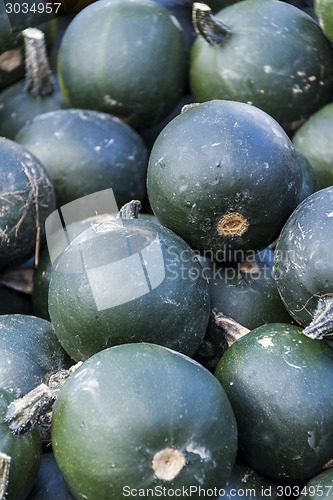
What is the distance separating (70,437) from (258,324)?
1003 millimetres

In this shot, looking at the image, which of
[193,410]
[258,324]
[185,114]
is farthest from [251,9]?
[193,410]

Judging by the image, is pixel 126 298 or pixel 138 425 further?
pixel 126 298

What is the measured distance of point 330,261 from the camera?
1932mm

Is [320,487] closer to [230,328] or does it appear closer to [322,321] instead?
[322,321]

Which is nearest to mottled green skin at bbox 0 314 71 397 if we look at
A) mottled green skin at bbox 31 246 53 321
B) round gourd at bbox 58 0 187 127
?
mottled green skin at bbox 31 246 53 321

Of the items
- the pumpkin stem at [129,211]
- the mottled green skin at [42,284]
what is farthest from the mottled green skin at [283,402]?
the mottled green skin at [42,284]

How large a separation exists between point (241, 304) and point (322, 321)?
51 cm

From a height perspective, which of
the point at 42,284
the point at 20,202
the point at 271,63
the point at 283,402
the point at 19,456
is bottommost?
the point at 42,284

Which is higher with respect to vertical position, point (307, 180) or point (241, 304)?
point (307, 180)

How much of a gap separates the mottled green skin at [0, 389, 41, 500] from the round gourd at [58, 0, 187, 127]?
2053 mm

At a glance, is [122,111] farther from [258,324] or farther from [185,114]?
[258,324]

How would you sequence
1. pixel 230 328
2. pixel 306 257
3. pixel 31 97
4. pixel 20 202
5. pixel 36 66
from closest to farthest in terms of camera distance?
pixel 306 257 < pixel 230 328 < pixel 20 202 < pixel 36 66 < pixel 31 97

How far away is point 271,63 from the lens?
307 cm

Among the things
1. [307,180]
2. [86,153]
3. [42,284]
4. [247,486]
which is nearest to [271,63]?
[307,180]
